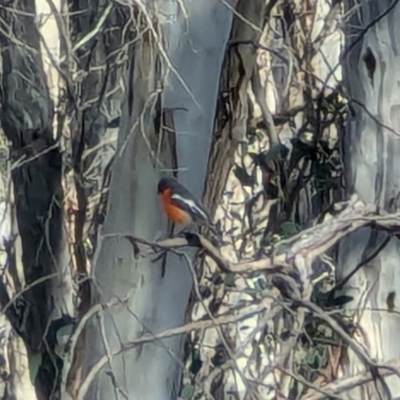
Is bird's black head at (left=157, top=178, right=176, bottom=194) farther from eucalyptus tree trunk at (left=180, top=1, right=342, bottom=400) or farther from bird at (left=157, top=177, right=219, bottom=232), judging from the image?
eucalyptus tree trunk at (left=180, top=1, right=342, bottom=400)

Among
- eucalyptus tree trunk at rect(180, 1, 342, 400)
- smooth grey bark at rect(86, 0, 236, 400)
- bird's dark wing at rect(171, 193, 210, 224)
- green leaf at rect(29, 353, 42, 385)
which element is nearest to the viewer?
bird's dark wing at rect(171, 193, 210, 224)

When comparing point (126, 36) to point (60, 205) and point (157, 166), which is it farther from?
point (157, 166)

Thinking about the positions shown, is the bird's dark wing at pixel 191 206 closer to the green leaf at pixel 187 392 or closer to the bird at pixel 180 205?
the bird at pixel 180 205

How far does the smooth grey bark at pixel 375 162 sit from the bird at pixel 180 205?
Answer: 0.57 meters

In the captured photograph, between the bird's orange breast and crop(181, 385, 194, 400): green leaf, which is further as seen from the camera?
crop(181, 385, 194, 400): green leaf

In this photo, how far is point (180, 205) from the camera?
2594mm

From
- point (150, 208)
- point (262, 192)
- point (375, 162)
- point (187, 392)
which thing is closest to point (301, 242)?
point (150, 208)

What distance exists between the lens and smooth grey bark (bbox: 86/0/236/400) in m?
2.71

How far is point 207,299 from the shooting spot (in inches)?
168

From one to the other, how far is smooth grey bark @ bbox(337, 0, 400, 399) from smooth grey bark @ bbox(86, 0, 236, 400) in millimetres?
545

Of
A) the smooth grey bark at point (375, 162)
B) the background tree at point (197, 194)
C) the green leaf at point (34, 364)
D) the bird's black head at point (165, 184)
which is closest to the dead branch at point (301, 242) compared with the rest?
the background tree at point (197, 194)

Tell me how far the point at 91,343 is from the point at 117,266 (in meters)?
0.23

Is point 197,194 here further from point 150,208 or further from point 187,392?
point 187,392

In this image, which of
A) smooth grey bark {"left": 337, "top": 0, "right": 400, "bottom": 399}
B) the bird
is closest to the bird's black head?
the bird
